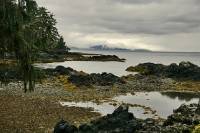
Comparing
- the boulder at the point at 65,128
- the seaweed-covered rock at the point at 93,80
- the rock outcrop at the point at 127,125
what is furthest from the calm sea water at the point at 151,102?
the boulder at the point at 65,128

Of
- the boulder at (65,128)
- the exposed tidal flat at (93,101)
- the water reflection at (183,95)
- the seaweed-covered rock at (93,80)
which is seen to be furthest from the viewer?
the seaweed-covered rock at (93,80)

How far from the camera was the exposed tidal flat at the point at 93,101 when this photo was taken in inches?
970

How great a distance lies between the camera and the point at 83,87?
51.3 meters

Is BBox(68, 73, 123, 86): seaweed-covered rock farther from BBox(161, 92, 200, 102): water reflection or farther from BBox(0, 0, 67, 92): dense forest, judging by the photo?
BBox(0, 0, 67, 92): dense forest

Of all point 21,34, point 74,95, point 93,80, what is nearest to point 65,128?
point 21,34

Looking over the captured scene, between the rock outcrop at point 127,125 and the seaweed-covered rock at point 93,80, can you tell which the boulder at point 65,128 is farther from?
the seaweed-covered rock at point 93,80

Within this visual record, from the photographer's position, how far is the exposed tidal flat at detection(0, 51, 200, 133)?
24641 mm

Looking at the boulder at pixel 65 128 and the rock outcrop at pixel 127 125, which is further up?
the rock outcrop at pixel 127 125

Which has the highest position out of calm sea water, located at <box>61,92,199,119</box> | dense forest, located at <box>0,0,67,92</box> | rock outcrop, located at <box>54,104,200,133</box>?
dense forest, located at <box>0,0,67,92</box>

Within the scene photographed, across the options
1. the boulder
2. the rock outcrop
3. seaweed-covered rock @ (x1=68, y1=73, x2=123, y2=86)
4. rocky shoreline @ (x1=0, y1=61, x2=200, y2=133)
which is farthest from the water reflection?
the boulder

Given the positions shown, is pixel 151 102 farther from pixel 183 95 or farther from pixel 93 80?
pixel 93 80

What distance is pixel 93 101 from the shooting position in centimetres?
3938

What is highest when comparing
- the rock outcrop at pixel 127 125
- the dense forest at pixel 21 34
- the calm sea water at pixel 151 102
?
Result: the dense forest at pixel 21 34

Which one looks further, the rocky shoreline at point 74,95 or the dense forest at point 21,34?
the rocky shoreline at point 74,95
